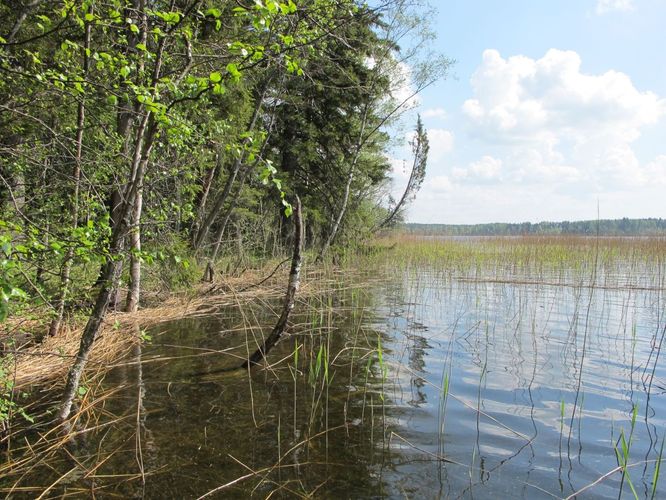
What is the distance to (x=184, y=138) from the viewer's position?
11.9 ft

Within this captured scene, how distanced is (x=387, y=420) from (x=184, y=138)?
297cm

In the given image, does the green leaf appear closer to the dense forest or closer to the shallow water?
the dense forest

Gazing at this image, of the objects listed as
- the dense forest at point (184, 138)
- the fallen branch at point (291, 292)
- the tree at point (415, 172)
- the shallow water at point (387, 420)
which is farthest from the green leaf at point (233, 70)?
the tree at point (415, 172)

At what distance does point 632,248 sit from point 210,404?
54.1ft

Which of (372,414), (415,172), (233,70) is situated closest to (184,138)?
(233,70)

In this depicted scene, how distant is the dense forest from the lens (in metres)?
3.18

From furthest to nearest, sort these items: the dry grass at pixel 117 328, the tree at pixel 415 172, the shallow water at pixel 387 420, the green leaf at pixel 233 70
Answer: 1. the tree at pixel 415 172
2. the dry grass at pixel 117 328
3. the shallow water at pixel 387 420
4. the green leaf at pixel 233 70

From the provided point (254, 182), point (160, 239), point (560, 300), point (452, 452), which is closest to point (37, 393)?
point (160, 239)

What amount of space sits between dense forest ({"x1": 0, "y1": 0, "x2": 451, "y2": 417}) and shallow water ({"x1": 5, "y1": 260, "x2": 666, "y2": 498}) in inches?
36.1

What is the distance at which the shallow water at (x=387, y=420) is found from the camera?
271 centimetres

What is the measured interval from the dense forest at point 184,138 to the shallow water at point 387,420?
3.01 ft

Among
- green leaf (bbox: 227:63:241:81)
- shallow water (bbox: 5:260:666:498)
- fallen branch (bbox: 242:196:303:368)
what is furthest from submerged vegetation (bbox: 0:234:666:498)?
green leaf (bbox: 227:63:241:81)

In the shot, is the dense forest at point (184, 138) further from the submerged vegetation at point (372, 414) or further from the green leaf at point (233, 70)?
the submerged vegetation at point (372, 414)

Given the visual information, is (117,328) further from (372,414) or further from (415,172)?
(415,172)
